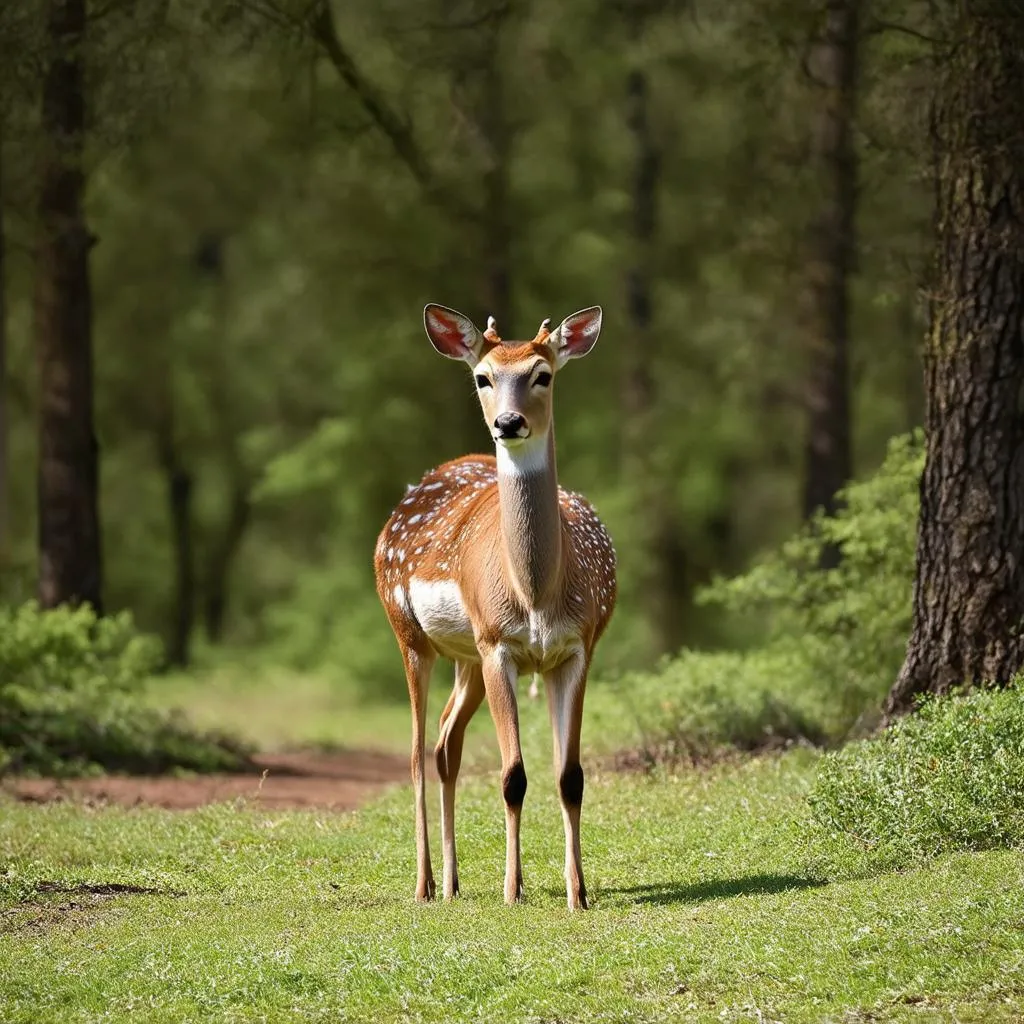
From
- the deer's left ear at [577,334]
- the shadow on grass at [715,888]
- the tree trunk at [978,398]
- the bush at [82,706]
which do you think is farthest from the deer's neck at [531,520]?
the bush at [82,706]

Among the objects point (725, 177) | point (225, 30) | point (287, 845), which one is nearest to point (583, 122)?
point (725, 177)

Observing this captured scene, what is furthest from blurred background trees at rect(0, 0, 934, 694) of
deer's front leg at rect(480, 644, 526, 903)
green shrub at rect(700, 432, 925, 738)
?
deer's front leg at rect(480, 644, 526, 903)

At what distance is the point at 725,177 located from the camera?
2794cm

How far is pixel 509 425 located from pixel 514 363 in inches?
17.1

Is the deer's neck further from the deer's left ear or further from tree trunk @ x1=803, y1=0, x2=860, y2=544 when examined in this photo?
tree trunk @ x1=803, y1=0, x2=860, y2=544

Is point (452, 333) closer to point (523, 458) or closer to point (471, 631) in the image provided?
point (523, 458)

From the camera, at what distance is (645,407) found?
98.2ft

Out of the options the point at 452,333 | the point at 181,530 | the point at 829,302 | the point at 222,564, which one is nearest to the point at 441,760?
the point at 452,333

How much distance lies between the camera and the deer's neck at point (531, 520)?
913cm

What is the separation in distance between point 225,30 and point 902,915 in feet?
38.0

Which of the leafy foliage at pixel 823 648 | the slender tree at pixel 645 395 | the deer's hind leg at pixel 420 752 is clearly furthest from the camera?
the slender tree at pixel 645 395

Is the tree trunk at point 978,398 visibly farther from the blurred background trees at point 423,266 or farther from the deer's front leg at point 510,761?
the deer's front leg at point 510,761

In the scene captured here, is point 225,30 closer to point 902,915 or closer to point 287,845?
point 287,845

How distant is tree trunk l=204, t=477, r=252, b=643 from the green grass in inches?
1169
